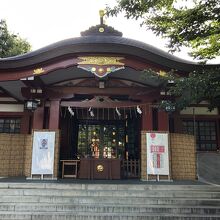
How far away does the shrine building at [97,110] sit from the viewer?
1185 cm

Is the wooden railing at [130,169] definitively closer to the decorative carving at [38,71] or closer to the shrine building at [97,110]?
the shrine building at [97,110]

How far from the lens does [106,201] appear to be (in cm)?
858

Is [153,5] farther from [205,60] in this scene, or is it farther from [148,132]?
[148,132]

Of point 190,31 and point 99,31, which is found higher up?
point 99,31

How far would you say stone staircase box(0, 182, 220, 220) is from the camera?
789 cm

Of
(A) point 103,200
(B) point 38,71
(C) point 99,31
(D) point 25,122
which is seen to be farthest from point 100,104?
(A) point 103,200

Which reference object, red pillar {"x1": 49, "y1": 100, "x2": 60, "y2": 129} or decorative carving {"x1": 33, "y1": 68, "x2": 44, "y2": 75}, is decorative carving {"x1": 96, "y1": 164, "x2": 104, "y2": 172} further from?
decorative carving {"x1": 33, "y1": 68, "x2": 44, "y2": 75}

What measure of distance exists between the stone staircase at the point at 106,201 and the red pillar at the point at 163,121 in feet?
11.3

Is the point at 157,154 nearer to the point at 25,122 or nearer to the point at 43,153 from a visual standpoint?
the point at 43,153

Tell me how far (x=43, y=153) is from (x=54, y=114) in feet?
5.56

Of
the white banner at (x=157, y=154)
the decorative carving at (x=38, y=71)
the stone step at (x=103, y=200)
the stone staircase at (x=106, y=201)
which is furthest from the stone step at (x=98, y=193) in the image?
the decorative carving at (x=38, y=71)

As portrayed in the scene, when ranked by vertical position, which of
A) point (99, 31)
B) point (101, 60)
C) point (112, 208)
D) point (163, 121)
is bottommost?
point (112, 208)

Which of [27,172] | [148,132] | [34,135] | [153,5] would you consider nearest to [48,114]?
[34,135]

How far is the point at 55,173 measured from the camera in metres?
12.2
